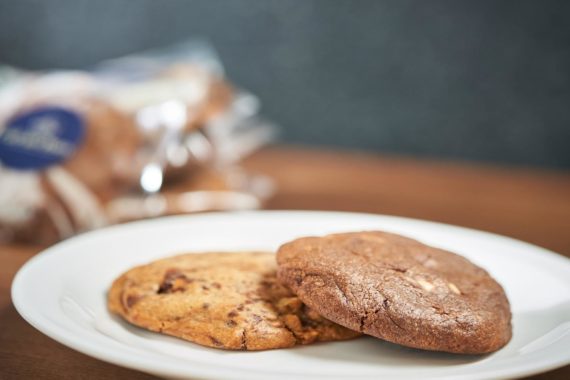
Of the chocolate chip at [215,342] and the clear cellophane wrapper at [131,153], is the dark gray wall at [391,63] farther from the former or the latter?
the chocolate chip at [215,342]

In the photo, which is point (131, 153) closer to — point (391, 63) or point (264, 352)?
point (264, 352)

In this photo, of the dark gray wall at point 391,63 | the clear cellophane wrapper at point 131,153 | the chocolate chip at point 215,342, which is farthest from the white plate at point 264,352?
the dark gray wall at point 391,63

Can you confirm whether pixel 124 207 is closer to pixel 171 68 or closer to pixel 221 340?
pixel 171 68

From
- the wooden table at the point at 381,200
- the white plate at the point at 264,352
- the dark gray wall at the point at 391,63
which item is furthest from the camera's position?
the dark gray wall at the point at 391,63

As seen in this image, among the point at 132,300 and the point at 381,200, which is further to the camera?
the point at 381,200

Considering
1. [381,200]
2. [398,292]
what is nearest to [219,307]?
[398,292]
